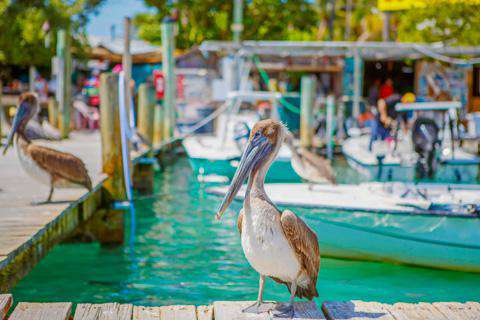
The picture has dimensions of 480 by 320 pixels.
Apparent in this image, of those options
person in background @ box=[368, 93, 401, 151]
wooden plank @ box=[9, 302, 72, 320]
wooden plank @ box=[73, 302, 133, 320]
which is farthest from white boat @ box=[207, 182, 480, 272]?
person in background @ box=[368, 93, 401, 151]

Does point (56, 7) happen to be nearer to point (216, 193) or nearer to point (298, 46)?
point (298, 46)

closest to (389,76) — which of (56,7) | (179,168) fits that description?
(56,7)

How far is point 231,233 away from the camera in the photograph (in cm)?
1088

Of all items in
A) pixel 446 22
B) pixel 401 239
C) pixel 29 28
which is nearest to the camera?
pixel 401 239

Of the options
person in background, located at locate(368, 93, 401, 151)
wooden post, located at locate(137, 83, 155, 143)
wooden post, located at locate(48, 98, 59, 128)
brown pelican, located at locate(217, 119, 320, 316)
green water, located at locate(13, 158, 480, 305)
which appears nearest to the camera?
brown pelican, located at locate(217, 119, 320, 316)

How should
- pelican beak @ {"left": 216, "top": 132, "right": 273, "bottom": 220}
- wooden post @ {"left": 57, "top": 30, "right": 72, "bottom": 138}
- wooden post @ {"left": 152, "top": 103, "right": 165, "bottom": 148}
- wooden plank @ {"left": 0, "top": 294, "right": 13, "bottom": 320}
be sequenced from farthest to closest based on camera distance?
wooden post @ {"left": 57, "top": 30, "right": 72, "bottom": 138}, wooden post @ {"left": 152, "top": 103, "right": 165, "bottom": 148}, pelican beak @ {"left": 216, "top": 132, "right": 273, "bottom": 220}, wooden plank @ {"left": 0, "top": 294, "right": 13, "bottom": 320}

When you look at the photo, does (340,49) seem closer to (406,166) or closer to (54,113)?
(54,113)

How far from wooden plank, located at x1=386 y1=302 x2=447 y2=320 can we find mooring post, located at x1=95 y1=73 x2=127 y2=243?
19.3 ft

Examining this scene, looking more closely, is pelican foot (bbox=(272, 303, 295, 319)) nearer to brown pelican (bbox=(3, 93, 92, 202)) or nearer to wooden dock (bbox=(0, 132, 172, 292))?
wooden dock (bbox=(0, 132, 172, 292))

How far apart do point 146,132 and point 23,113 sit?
27.8ft

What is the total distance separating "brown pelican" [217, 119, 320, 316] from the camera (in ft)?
14.4

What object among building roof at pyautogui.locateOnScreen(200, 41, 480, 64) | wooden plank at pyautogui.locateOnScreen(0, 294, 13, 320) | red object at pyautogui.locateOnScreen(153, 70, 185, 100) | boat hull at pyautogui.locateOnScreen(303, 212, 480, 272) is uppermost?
building roof at pyautogui.locateOnScreen(200, 41, 480, 64)

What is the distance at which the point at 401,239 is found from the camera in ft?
26.1

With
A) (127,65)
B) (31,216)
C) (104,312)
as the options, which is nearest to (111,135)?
(31,216)
